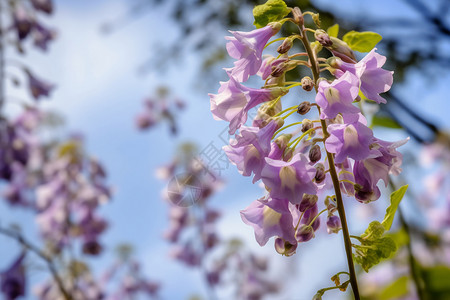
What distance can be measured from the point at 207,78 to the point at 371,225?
12.6 feet

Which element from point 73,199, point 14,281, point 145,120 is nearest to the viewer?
point 14,281

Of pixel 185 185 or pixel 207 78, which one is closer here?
pixel 185 185

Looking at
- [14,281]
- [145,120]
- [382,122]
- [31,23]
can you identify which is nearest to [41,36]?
[31,23]

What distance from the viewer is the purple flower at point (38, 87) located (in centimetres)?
374

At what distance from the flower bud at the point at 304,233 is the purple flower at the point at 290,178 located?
3.3 inches

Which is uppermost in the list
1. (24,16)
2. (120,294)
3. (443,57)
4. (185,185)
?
(24,16)

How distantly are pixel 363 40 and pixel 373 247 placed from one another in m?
0.48

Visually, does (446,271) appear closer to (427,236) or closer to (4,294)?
(427,236)

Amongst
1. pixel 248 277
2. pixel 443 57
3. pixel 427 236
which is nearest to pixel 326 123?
pixel 427 236

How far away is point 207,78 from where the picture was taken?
14.9 feet

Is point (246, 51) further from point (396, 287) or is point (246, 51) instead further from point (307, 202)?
point (396, 287)

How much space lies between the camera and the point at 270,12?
2.72 feet

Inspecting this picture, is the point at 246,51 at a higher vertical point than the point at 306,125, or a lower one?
higher

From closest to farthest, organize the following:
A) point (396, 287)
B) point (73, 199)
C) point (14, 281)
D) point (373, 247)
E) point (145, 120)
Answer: point (373, 247) < point (396, 287) < point (14, 281) < point (73, 199) < point (145, 120)
